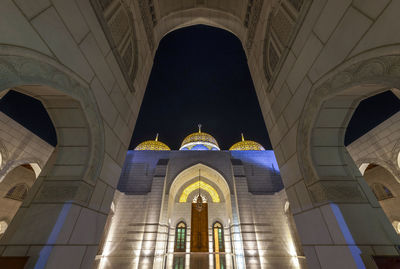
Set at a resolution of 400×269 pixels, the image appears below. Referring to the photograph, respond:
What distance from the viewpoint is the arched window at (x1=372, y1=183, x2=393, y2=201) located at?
930cm

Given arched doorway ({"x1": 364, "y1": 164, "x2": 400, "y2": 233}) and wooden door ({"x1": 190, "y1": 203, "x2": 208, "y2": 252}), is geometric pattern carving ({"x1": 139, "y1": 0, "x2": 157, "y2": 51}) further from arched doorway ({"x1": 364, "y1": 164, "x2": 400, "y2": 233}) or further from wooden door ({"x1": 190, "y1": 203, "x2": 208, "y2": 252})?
arched doorway ({"x1": 364, "y1": 164, "x2": 400, "y2": 233})

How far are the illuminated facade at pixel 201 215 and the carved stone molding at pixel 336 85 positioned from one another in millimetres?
7900

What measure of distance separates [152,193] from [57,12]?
10.6 metres

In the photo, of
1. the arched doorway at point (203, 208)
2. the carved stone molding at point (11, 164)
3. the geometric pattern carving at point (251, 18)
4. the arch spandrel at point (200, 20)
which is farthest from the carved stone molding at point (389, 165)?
the carved stone molding at point (11, 164)

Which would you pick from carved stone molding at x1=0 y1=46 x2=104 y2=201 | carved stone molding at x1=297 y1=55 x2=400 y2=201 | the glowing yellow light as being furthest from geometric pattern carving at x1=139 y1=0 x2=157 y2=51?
the glowing yellow light

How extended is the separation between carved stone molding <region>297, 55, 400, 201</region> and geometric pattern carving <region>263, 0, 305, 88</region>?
1.05 metres

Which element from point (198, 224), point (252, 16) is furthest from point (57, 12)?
point (198, 224)

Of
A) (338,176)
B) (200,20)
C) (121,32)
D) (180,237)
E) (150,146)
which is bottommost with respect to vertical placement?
(180,237)

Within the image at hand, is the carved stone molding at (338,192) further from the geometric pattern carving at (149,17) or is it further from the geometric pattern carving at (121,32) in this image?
the geometric pattern carving at (149,17)

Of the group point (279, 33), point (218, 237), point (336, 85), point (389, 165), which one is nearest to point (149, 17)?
point (279, 33)

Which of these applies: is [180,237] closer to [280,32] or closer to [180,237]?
[180,237]

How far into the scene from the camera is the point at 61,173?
2.06 metres

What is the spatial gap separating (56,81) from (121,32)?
1739 millimetres

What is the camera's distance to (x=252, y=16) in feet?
12.5
